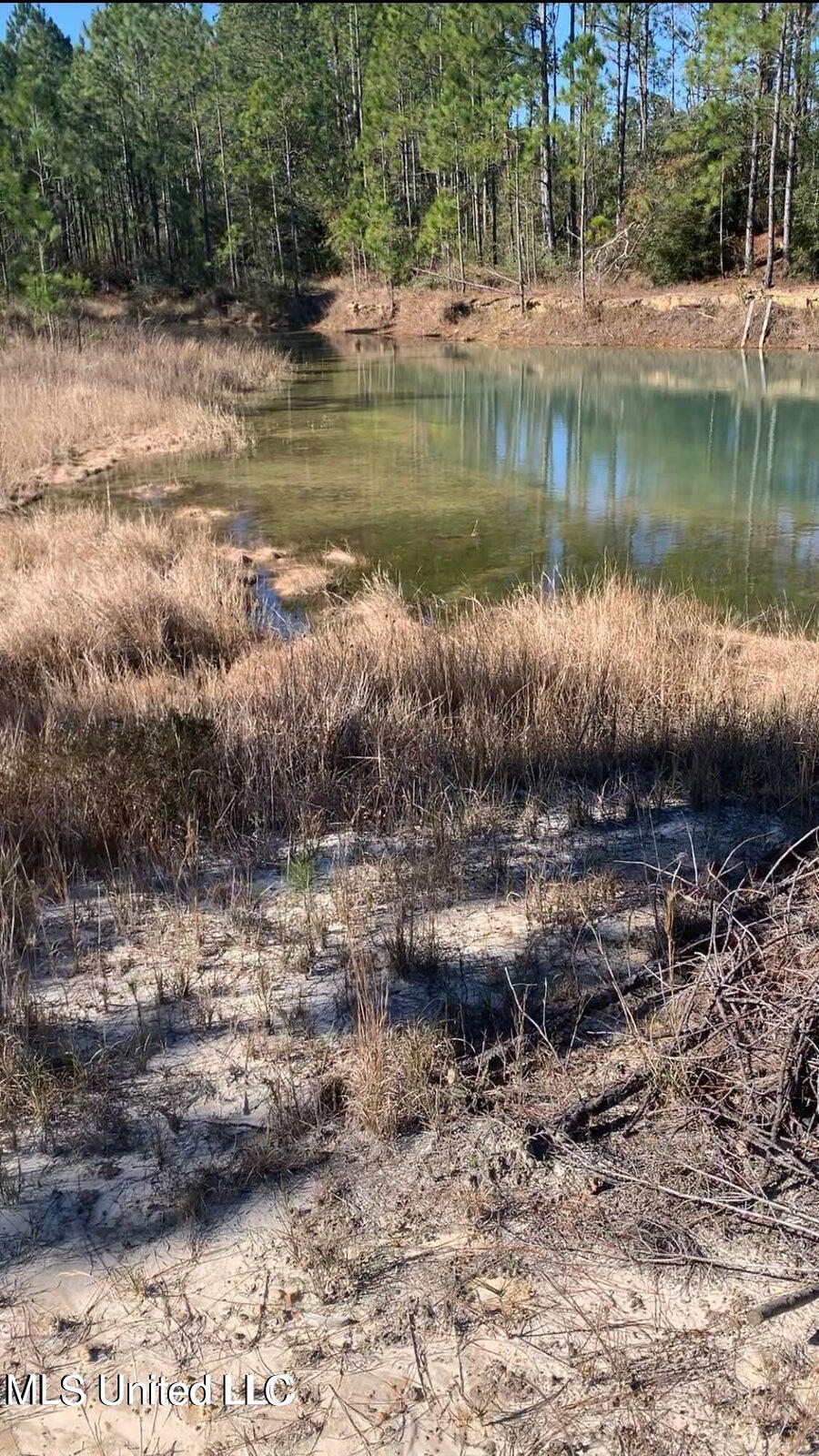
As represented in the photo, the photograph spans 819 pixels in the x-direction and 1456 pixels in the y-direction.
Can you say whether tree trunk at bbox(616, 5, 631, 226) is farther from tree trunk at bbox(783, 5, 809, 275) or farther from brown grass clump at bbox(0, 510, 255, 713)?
brown grass clump at bbox(0, 510, 255, 713)

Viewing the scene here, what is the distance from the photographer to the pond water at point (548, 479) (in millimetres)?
9859

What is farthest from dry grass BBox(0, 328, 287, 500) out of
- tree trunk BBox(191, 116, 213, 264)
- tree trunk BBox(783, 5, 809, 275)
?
tree trunk BBox(191, 116, 213, 264)

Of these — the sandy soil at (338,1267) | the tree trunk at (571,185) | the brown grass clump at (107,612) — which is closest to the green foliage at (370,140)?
the tree trunk at (571,185)

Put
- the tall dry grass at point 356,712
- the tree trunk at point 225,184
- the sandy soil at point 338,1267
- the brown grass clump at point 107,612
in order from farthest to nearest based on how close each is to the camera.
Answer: the tree trunk at point 225,184
the brown grass clump at point 107,612
the tall dry grass at point 356,712
the sandy soil at point 338,1267

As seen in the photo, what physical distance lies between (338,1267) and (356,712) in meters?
2.86

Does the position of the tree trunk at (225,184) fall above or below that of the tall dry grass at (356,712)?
above

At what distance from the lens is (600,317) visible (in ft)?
107

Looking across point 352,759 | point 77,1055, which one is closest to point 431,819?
point 352,759

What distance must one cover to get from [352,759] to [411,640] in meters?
1.68

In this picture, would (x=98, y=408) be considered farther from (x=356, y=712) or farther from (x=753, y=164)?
(x=753, y=164)

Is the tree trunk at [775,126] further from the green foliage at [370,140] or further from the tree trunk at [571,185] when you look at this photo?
the tree trunk at [571,185]

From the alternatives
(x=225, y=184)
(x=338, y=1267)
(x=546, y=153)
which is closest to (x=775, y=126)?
(x=546, y=153)

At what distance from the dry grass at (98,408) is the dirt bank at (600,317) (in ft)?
49.3

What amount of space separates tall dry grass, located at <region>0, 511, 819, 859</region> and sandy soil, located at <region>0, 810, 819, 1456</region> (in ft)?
3.66
